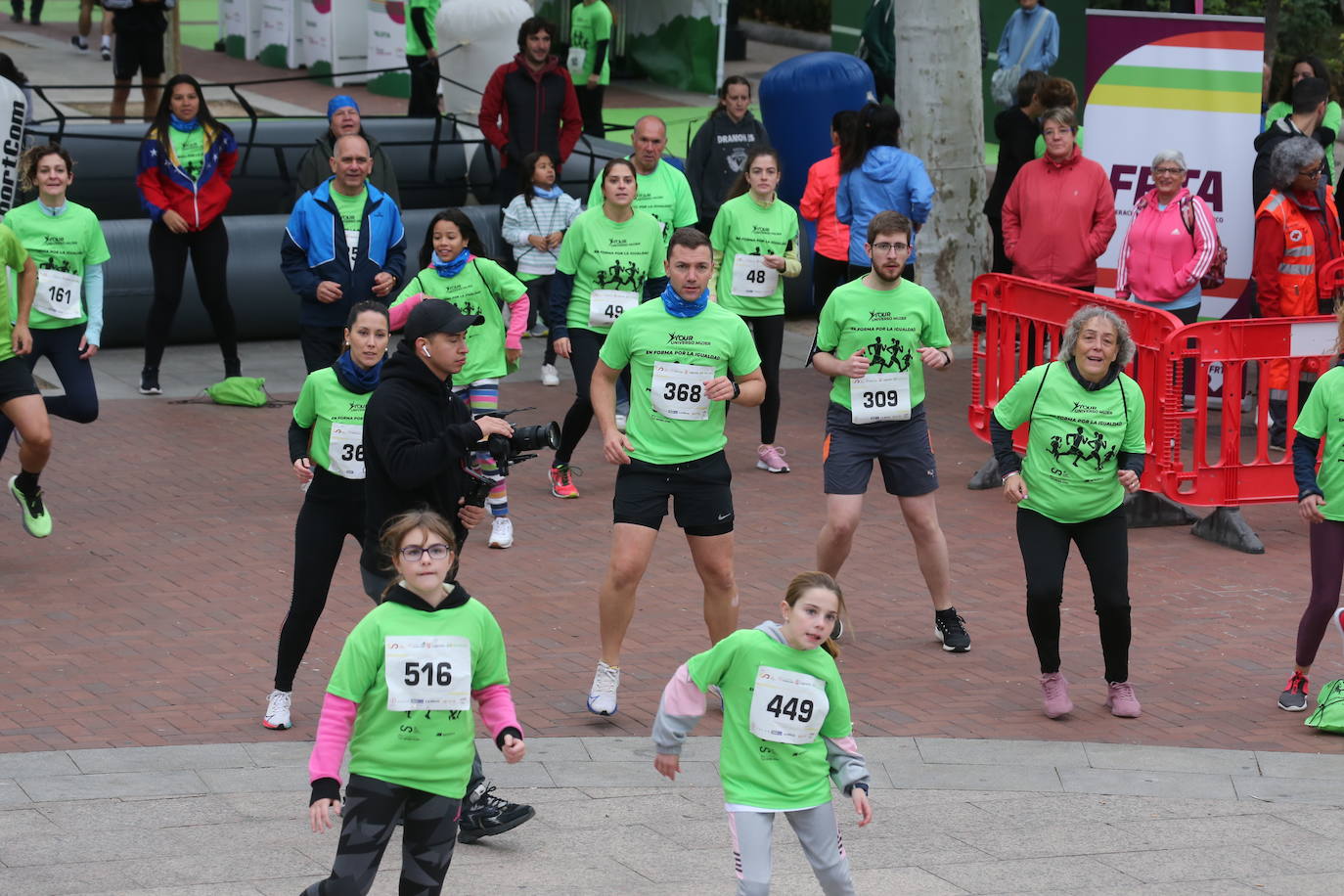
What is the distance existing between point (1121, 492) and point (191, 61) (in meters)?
22.8

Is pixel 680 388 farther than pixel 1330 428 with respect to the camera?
No

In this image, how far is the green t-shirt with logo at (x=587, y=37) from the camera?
20.6 meters

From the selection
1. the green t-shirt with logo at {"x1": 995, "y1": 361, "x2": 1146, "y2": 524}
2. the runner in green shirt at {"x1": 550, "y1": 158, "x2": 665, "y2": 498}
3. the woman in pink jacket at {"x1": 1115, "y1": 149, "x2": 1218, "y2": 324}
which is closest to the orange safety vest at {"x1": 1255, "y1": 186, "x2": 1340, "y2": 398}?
the woman in pink jacket at {"x1": 1115, "y1": 149, "x2": 1218, "y2": 324}

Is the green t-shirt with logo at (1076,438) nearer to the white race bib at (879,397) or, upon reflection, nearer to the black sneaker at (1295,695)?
the white race bib at (879,397)

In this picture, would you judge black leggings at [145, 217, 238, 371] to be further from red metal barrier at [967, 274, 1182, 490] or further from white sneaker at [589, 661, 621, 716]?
white sneaker at [589, 661, 621, 716]

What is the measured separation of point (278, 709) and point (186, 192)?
237 inches

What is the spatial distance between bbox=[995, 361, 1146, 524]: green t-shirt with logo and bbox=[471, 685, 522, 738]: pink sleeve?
9.36 feet

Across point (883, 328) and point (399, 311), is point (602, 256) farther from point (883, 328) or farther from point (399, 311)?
point (883, 328)

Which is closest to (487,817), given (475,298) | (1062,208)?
(475,298)

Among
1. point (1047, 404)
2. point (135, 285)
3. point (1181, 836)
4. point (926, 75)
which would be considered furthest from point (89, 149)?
point (1181, 836)

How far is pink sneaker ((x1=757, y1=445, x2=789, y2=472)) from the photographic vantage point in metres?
11.6

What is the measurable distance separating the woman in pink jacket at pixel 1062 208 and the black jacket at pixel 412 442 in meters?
6.19

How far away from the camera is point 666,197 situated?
38.2 ft

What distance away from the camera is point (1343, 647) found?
28.3ft
